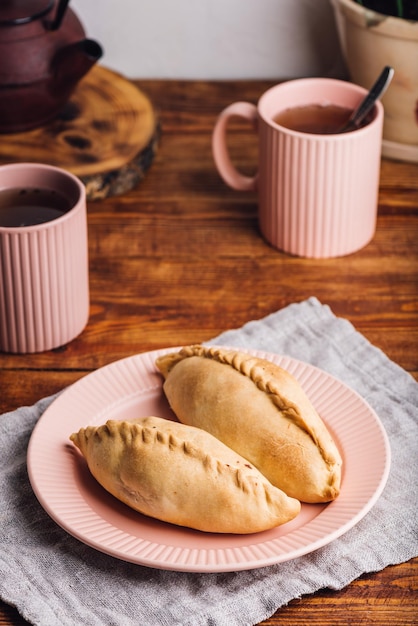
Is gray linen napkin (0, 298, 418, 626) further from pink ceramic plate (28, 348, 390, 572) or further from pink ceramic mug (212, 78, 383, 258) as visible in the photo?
Result: pink ceramic mug (212, 78, 383, 258)

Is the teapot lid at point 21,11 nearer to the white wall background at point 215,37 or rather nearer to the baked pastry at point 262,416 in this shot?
the white wall background at point 215,37

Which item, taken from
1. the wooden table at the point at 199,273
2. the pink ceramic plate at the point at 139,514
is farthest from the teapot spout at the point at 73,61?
the pink ceramic plate at the point at 139,514

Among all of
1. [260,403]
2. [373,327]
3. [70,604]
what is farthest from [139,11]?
[70,604]

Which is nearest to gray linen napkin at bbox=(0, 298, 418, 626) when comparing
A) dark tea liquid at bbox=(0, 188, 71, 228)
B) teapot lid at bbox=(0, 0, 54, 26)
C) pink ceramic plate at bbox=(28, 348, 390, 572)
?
pink ceramic plate at bbox=(28, 348, 390, 572)

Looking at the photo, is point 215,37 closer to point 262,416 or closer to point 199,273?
point 199,273

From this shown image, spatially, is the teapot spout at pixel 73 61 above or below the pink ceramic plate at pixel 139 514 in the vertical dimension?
above

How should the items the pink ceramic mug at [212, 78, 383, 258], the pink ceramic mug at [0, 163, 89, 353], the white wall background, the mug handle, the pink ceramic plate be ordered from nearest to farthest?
the pink ceramic plate < the pink ceramic mug at [0, 163, 89, 353] < the pink ceramic mug at [212, 78, 383, 258] < the mug handle < the white wall background

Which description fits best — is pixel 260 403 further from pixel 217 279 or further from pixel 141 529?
pixel 217 279
